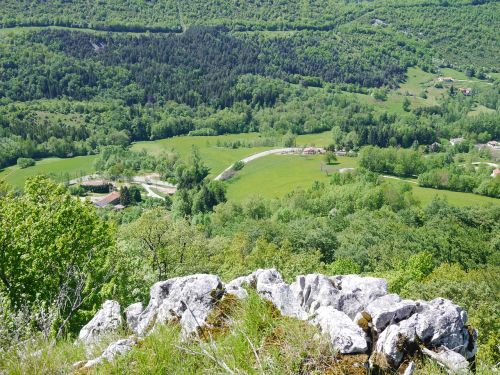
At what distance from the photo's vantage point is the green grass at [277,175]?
4660 inches

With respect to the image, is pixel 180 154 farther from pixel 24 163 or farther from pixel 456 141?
pixel 456 141

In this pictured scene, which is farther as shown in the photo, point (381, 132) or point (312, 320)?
point (381, 132)

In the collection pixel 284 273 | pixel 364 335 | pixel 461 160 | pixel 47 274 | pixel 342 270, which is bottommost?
pixel 461 160

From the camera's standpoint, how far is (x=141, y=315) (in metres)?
17.0

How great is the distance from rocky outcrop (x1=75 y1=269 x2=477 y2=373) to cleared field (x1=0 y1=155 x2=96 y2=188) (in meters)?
121

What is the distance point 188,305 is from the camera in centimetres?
1477

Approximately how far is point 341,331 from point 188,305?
5.38 metres

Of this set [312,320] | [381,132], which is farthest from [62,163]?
[312,320]

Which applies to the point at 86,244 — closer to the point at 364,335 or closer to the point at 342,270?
the point at 364,335

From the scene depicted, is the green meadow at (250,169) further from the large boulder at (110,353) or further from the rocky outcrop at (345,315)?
the large boulder at (110,353)

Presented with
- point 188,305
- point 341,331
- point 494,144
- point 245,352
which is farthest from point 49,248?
point 494,144

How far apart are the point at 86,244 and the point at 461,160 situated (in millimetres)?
146572

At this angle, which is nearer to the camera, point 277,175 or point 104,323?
point 104,323

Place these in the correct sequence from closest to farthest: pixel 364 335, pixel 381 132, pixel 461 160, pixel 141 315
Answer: pixel 364 335, pixel 141 315, pixel 461 160, pixel 381 132
